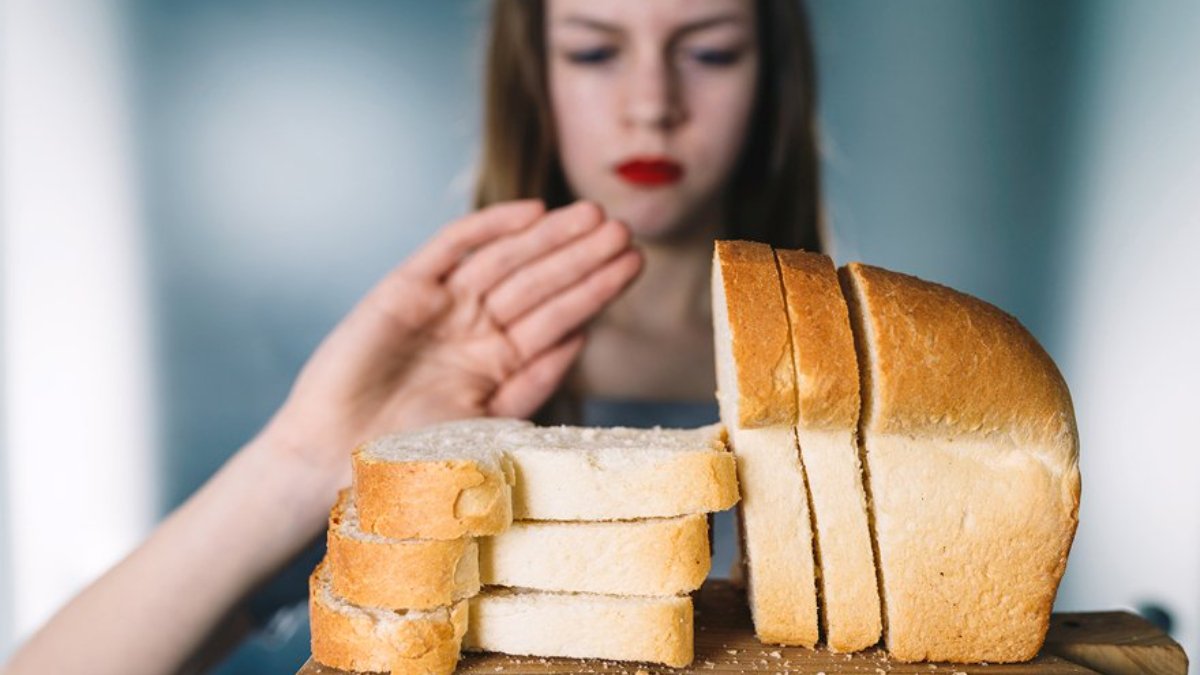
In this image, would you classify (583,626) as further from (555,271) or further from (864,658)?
(555,271)

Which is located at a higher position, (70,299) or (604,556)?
(70,299)

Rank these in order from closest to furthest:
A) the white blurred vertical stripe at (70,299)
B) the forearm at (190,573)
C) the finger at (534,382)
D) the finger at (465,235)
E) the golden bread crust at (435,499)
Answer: the golden bread crust at (435,499), the forearm at (190,573), the finger at (465,235), the finger at (534,382), the white blurred vertical stripe at (70,299)

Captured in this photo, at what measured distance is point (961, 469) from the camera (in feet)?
5.38

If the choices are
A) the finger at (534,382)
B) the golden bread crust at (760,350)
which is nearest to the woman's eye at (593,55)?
the finger at (534,382)

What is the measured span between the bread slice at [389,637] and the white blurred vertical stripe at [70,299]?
5.96 ft

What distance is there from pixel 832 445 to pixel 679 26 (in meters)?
1.59

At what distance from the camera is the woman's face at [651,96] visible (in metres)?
2.75

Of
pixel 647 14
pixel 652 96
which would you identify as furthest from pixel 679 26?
pixel 652 96

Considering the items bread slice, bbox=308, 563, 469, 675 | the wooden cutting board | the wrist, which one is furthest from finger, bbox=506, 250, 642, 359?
bread slice, bbox=308, 563, 469, 675

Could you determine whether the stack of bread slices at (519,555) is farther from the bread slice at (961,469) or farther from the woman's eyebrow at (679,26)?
the woman's eyebrow at (679,26)

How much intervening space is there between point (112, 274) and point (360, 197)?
0.90 meters

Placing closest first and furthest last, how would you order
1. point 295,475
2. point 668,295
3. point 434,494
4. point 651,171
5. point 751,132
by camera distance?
1. point 434,494
2. point 295,475
3. point 651,171
4. point 751,132
5. point 668,295

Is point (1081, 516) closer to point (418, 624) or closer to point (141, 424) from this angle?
point (418, 624)

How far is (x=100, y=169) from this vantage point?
309cm
